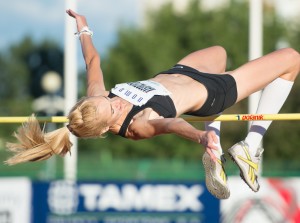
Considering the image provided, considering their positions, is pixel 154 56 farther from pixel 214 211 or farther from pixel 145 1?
pixel 214 211

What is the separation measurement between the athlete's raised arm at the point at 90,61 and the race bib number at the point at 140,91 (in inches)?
6.9

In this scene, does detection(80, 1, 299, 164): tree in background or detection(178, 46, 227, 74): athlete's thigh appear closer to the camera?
detection(178, 46, 227, 74): athlete's thigh

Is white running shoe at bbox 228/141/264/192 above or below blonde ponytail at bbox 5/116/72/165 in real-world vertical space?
below

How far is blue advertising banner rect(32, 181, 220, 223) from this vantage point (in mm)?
11969

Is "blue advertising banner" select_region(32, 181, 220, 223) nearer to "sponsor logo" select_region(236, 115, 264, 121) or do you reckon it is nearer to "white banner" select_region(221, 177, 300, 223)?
"white banner" select_region(221, 177, 300, 223)

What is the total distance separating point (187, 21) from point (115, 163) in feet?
58.7

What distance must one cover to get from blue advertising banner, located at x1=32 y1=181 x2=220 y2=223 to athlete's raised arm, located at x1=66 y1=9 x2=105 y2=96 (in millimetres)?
4511

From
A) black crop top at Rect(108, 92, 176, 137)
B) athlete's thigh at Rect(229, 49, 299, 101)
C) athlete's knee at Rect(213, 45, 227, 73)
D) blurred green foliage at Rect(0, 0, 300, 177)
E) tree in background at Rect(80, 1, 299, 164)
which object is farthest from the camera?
tree in background at Rect(80, 1, 299, 164)

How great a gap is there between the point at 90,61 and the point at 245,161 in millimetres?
1411

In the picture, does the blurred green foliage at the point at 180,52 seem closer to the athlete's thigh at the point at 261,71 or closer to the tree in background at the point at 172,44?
the tree in background at the point at 172,44

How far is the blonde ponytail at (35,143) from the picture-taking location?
23.1 feet

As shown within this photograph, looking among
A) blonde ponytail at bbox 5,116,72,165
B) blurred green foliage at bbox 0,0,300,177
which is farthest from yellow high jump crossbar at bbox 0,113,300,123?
blurred green foliage at bbox 0,0,300,177

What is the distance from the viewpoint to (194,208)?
12.0 metres

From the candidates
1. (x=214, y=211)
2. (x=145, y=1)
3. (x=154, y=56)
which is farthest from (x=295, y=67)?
(x=145, y=1)
